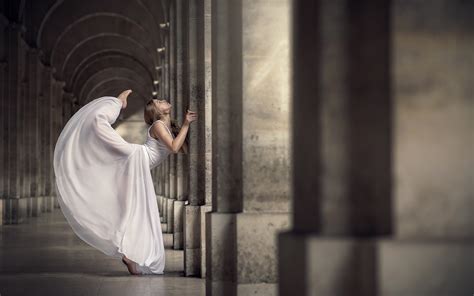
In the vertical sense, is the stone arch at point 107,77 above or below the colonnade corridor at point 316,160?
above

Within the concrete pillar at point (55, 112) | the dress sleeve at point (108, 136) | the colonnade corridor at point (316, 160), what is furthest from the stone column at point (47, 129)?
the dress sleeve at point (108, 136)

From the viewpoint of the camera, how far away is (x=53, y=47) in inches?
1454

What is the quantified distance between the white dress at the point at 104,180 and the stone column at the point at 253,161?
11.2 feet

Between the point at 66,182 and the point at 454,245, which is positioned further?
the point at 66,182

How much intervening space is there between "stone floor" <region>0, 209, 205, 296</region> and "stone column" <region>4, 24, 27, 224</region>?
10.6 metres

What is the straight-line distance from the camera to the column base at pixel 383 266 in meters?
3.61

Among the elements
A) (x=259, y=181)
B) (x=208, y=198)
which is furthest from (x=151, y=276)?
(x=259, y=181)

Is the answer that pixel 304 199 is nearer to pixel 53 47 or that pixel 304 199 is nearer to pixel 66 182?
pixel 66 182

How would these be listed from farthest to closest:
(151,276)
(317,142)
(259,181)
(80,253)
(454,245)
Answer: (80,253) < (151,276) < (259,181) < (317,142) < (454,245)

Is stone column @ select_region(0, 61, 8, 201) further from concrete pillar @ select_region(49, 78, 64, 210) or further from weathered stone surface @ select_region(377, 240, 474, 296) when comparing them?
weathered stone surface @ select_region(377, 240, 474, 296)

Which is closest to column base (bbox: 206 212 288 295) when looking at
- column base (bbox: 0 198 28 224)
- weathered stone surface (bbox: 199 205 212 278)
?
weathered stone surface (bbox: 199 205 212 278)

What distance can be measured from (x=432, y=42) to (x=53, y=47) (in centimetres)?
3431

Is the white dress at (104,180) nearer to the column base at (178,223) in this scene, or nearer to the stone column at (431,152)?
the column base at (178,223)

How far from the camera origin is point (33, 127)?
3094 centimetres
